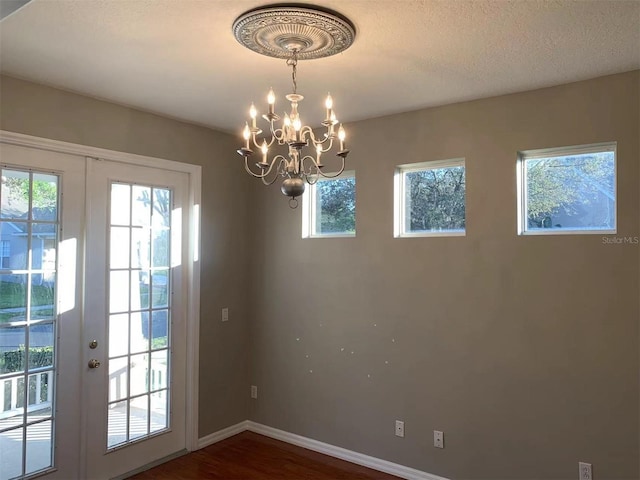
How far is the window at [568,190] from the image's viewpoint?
9.51 ft

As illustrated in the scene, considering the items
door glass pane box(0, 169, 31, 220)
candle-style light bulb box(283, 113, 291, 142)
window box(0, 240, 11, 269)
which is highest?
candle-style light bulb box(283, 113, 291, 142)

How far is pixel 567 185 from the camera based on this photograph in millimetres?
3039

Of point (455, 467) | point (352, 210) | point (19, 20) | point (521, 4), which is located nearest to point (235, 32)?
point (19, 20)

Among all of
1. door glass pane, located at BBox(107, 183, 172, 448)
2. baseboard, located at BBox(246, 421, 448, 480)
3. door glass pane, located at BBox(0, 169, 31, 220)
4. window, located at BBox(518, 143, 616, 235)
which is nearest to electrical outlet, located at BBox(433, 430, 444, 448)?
baseboard, located at BBox(246, 421, 448, 480)

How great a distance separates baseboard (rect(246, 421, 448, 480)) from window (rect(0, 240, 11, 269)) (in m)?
2.47

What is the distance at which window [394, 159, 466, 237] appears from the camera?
345 centimetres

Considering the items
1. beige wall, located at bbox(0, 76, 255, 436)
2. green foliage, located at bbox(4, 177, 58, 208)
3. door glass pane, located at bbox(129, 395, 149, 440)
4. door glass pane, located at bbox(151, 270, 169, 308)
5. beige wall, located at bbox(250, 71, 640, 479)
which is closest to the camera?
beige wall, located at bbox(250, 71, 640, 479)

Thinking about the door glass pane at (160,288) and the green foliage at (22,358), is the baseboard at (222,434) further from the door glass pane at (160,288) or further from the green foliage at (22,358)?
the green foliage at (22,358)

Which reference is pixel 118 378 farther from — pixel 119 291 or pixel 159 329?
pixel 119 291

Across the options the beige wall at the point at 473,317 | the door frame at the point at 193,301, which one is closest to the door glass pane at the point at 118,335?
the door frame at the point at 193,301

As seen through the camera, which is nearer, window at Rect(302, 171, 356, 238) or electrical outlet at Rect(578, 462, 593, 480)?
electrical outlet at Rect(578, 462, 593, 480)

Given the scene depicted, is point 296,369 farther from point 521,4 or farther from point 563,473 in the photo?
point 521,4

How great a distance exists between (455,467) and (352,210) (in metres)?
2.00

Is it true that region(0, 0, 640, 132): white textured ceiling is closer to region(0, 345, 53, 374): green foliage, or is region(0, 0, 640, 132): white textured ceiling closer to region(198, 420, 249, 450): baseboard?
region(0, 345, 53, 374): green foliage
